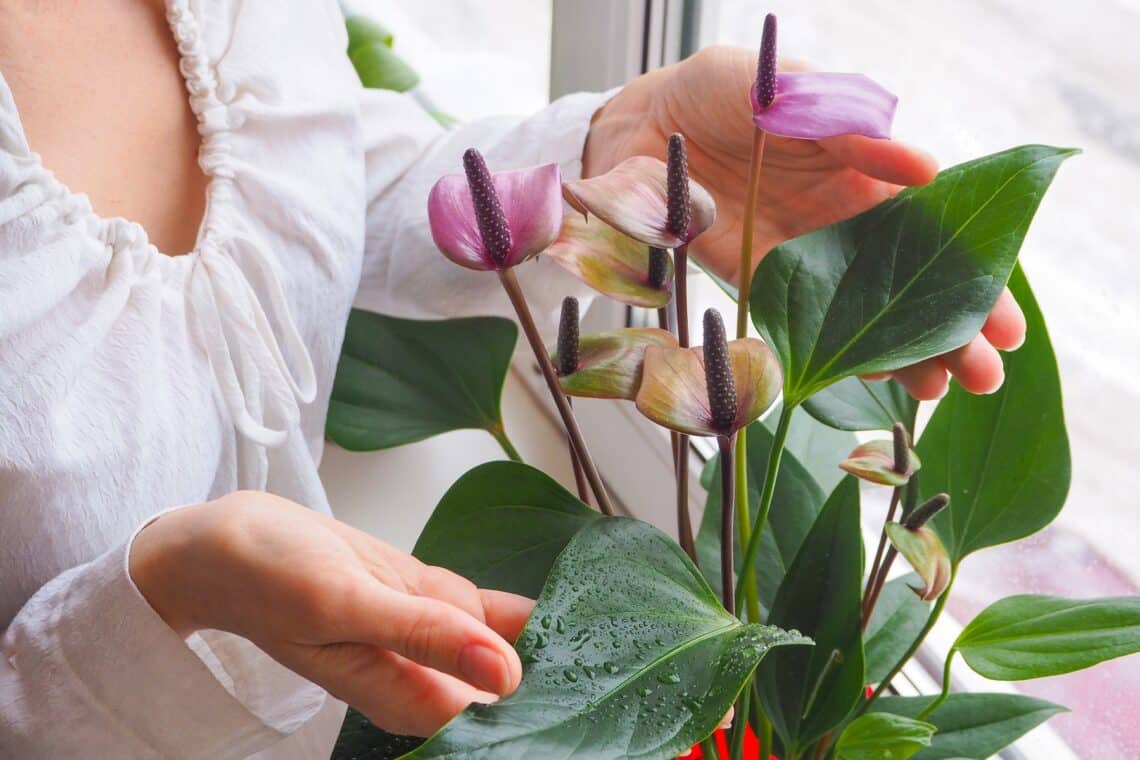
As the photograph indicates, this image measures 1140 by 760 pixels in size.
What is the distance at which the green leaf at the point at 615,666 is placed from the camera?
0.81 feet

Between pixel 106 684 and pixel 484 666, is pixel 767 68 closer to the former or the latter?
pixel 484 666

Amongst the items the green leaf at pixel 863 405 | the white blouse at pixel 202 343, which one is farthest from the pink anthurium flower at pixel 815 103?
the white blouse at pixel 202 343

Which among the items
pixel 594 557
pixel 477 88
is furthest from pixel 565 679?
pixel 477 88

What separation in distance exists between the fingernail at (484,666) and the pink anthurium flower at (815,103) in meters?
0.16

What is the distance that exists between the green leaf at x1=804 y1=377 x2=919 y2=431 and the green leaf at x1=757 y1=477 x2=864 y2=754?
3cm

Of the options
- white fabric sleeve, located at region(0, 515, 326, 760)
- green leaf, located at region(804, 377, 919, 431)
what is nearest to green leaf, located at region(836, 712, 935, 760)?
green leaf, located at region(804, 377, 919, 431)

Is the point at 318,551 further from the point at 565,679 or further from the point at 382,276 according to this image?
the point at 382,276

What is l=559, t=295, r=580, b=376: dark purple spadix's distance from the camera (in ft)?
1.03

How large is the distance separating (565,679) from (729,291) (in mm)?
184

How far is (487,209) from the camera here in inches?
12.1

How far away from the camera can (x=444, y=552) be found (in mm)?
362

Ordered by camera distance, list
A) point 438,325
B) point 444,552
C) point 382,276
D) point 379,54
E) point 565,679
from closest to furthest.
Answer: point 565,679 → point 444,552 → point 438,325 → point 382,276 → point 379,54

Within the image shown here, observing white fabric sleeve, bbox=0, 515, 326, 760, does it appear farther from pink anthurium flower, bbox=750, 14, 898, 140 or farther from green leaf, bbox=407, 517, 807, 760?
pink anthurium flower, bbox=750, 14, 898, 140

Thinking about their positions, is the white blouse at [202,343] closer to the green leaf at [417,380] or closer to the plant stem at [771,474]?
the green leaf at [417,380]
